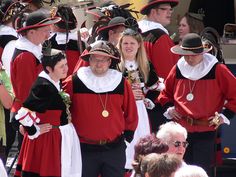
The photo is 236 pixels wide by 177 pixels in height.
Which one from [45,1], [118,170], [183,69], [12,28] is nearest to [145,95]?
[183,69]

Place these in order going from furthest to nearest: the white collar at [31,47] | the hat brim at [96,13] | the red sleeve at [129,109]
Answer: the hat brim at [96,13]
the white collar at [31,47]
the red sleeve at [129,109]

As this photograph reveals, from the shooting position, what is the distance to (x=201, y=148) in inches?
268

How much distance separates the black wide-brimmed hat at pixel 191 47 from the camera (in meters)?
6.72

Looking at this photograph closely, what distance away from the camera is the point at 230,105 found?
668cm

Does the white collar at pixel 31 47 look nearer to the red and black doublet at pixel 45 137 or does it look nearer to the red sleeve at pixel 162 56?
the red and black doublet at pixel 45 137

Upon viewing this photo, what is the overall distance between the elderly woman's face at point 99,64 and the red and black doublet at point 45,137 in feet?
1.28

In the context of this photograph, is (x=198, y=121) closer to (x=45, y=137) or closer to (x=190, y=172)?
(x=45, y=137)

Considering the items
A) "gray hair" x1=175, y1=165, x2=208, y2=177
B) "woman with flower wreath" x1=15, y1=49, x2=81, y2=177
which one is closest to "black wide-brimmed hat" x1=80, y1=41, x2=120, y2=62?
"woman with flower wreath" x1=15, y1=49, x2=81, y2=177

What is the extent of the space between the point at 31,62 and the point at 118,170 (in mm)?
1212

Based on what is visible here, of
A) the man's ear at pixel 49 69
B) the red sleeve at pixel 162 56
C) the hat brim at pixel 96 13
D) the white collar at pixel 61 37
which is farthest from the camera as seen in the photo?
the hat brim at pixel 96 13

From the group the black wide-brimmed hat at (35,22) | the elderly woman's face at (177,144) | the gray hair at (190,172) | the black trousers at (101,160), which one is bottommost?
the black trousers at (101,160)

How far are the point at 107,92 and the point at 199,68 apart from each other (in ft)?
3.40

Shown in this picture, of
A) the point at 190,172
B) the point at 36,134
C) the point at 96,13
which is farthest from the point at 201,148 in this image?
the point at 190,172

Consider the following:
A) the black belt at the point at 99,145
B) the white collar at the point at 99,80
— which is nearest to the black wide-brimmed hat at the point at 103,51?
the white collar at the point at 99,80
